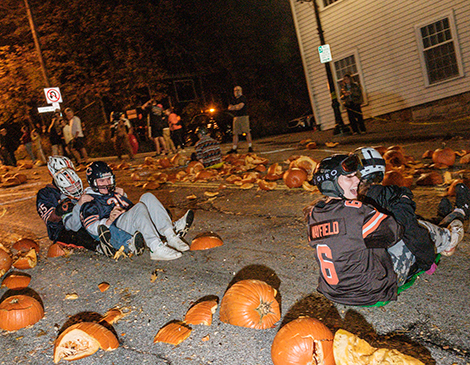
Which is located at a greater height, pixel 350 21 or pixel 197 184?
pixel 350 21

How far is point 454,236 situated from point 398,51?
14119 mm

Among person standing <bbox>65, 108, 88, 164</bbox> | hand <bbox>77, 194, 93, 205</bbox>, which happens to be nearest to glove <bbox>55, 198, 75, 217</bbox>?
hand <bbox>77, 194, 93, 205</bbox>

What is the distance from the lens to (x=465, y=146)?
8617 millimetres

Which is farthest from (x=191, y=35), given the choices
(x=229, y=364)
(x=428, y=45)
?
(x=229, y=364)

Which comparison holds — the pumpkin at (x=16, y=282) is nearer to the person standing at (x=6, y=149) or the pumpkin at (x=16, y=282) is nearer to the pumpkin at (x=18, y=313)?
the pumpkin at (x=18, y=313)

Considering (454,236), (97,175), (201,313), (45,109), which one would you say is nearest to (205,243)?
(97,175)

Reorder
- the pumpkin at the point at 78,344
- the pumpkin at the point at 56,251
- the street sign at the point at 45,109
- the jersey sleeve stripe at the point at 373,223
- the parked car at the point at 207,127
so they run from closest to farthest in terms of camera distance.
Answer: the jersey sleeve stripe at the point at 373,223
the pumpkin at the point at 78,344
the pumpkin at the point at 56,251
the street sign at the point at 45,109
the parked car at the point at 207,127

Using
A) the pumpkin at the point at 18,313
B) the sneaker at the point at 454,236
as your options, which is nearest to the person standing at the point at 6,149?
the pumpkin at the point at 18,313

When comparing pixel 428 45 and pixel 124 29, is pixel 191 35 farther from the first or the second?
pixel 428 45

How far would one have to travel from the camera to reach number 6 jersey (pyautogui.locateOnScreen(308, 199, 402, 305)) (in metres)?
2.75

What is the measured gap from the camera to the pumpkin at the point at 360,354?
2211 mm

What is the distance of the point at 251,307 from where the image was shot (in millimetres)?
3117

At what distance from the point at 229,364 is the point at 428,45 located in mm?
15824

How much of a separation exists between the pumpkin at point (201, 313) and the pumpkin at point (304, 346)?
31.0 inches
